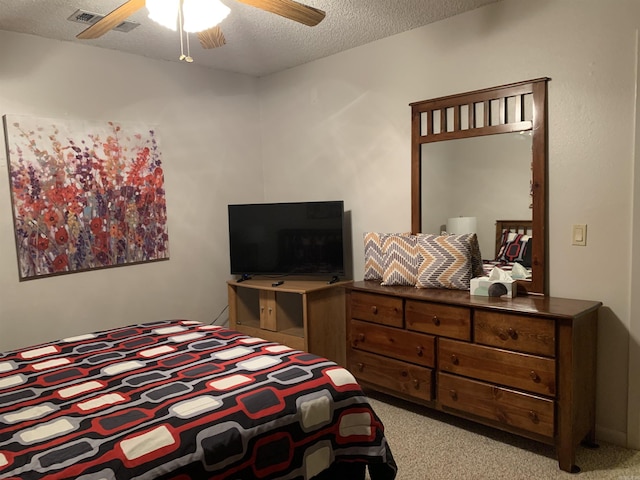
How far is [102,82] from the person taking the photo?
11.6 feet

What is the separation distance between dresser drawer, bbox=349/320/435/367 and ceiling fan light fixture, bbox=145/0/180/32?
2097mm

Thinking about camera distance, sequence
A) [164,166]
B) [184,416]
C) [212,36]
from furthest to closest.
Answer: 1. [164,166]
2. [212,36]
3. [184,416]

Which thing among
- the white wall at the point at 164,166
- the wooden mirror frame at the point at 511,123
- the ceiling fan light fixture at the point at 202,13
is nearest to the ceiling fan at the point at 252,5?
the ceiling fan light fixture at the point at 202,13

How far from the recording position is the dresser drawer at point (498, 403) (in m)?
2.47

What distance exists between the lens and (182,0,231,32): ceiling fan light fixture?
2.02 metres

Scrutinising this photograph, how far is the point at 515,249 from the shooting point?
297 cm

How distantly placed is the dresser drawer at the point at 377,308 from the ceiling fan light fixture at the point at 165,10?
1.94 m

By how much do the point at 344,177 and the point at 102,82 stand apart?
75.1 inches

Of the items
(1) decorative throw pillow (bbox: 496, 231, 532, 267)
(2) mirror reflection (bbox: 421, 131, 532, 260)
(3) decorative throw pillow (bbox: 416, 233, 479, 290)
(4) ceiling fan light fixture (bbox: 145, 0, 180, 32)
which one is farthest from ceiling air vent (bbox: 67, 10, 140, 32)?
(1) decorative throw pillow (bbox: 496, 231, 532, 267)

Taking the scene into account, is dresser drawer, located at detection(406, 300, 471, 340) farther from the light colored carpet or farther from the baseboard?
the baseboard

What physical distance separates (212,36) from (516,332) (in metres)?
2.12

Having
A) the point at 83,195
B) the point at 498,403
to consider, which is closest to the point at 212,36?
the point at 83,195

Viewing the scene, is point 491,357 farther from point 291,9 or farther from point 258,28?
point 258,28

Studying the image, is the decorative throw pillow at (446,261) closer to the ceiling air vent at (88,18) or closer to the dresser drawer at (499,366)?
the dresser drawer at (499,366)
